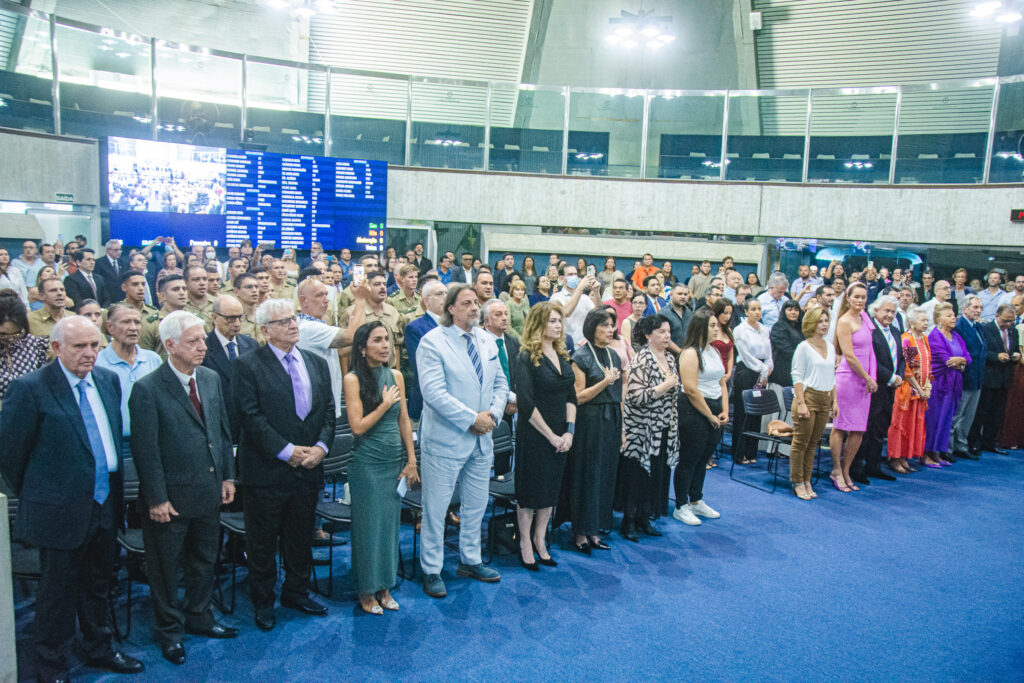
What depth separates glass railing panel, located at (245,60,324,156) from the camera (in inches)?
504

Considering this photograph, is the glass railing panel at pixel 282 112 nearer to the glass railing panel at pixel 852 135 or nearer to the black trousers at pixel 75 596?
the glass railing panel at pixel 852 135

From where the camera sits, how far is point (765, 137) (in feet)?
44.5

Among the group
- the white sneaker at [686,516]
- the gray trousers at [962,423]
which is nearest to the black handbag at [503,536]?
the white sneaker at [686,516]

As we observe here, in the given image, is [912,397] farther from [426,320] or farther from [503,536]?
[426,320]

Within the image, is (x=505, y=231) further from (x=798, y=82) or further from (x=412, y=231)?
(x=798, y=82)

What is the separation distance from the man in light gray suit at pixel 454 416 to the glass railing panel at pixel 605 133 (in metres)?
10.4

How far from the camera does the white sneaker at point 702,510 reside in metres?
5.59

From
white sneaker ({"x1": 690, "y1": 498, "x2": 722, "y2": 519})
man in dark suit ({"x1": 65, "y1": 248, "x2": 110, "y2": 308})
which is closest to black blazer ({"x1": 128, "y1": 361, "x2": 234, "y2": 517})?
white sneaker ({"x1": 690, "y1": 498, "x2": 722, "y2": 519})

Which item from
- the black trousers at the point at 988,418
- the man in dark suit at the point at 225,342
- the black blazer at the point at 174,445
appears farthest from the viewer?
the black trousers at the point at 988,418

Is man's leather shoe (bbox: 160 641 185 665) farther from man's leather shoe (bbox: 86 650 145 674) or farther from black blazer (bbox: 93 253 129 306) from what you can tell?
black blazer (bbox: 93 253 129 306)

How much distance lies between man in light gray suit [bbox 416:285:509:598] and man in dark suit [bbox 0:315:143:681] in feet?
5.27

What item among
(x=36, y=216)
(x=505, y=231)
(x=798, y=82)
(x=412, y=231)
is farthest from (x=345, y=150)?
(x=798, y=82)

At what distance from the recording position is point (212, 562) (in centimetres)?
354

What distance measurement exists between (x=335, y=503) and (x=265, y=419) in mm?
910
